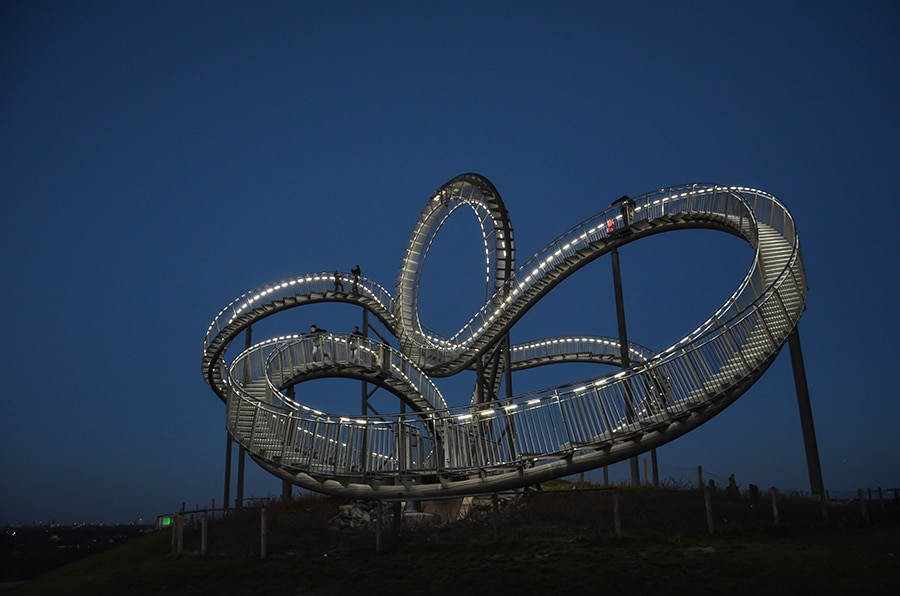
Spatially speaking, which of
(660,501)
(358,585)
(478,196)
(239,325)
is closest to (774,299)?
(660,501)

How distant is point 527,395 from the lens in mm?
15117

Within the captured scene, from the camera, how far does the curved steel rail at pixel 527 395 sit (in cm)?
1466

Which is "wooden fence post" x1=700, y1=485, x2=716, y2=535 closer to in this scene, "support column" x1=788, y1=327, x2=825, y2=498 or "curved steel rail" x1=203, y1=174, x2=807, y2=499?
"curved steel rail" x1=203, y1=174, x2=807, y2=499

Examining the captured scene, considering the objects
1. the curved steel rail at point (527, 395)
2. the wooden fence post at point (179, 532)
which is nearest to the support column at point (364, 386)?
the curved steel rail at point (527, 395)

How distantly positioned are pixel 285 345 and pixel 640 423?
1278cm

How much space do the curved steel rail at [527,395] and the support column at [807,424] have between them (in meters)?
2.64

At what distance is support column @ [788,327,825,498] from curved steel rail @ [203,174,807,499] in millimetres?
2635

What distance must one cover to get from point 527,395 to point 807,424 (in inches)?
335

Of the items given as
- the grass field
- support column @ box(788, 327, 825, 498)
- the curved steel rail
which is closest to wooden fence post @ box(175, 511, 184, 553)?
the grass field

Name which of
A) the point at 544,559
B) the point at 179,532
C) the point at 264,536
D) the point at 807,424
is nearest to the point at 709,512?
the point at 544,559

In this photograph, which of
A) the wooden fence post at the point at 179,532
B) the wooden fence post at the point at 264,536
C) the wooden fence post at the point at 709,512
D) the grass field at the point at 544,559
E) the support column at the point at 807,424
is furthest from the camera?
the support column at the point at 807,424

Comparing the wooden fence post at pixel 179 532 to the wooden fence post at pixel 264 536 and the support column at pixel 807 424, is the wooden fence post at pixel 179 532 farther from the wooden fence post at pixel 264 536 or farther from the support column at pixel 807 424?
the support column at pixel 807 424

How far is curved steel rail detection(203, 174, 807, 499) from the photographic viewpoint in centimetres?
1466

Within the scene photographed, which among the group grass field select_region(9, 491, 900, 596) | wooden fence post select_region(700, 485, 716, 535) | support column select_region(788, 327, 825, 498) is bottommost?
grass field select_region(9, 491, 900, 596)
